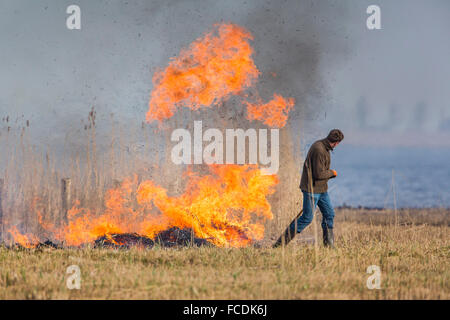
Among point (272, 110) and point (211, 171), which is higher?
point (272, 110)

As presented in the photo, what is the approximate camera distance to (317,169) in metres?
7.97

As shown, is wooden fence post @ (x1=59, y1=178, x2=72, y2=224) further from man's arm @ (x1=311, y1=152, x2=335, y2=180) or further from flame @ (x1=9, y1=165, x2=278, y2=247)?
A: man's arm @ (x1=311, y1=152, x2=335, y2=180)

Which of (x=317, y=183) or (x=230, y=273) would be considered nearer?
(x=230, y=273)

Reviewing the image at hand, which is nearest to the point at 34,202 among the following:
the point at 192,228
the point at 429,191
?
the point at 192,228

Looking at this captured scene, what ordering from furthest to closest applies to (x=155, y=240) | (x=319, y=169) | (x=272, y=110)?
(x=272, y=110)
(x=155, y=240)
(x=319, y=169)

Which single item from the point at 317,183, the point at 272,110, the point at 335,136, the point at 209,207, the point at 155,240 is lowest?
the point at 155,240

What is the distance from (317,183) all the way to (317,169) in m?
0.24

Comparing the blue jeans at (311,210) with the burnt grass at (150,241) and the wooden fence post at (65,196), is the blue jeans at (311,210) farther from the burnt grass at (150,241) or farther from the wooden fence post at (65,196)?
the wooden fence post at (65,196)

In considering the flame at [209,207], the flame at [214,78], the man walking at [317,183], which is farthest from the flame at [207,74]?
the man walking at [317,183]

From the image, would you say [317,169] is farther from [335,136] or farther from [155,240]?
[155,240]

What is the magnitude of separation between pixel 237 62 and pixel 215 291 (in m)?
6.25

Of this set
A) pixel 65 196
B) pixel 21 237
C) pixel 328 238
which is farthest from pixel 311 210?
pixel 21 237

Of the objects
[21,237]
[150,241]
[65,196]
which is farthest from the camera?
[65,196]
